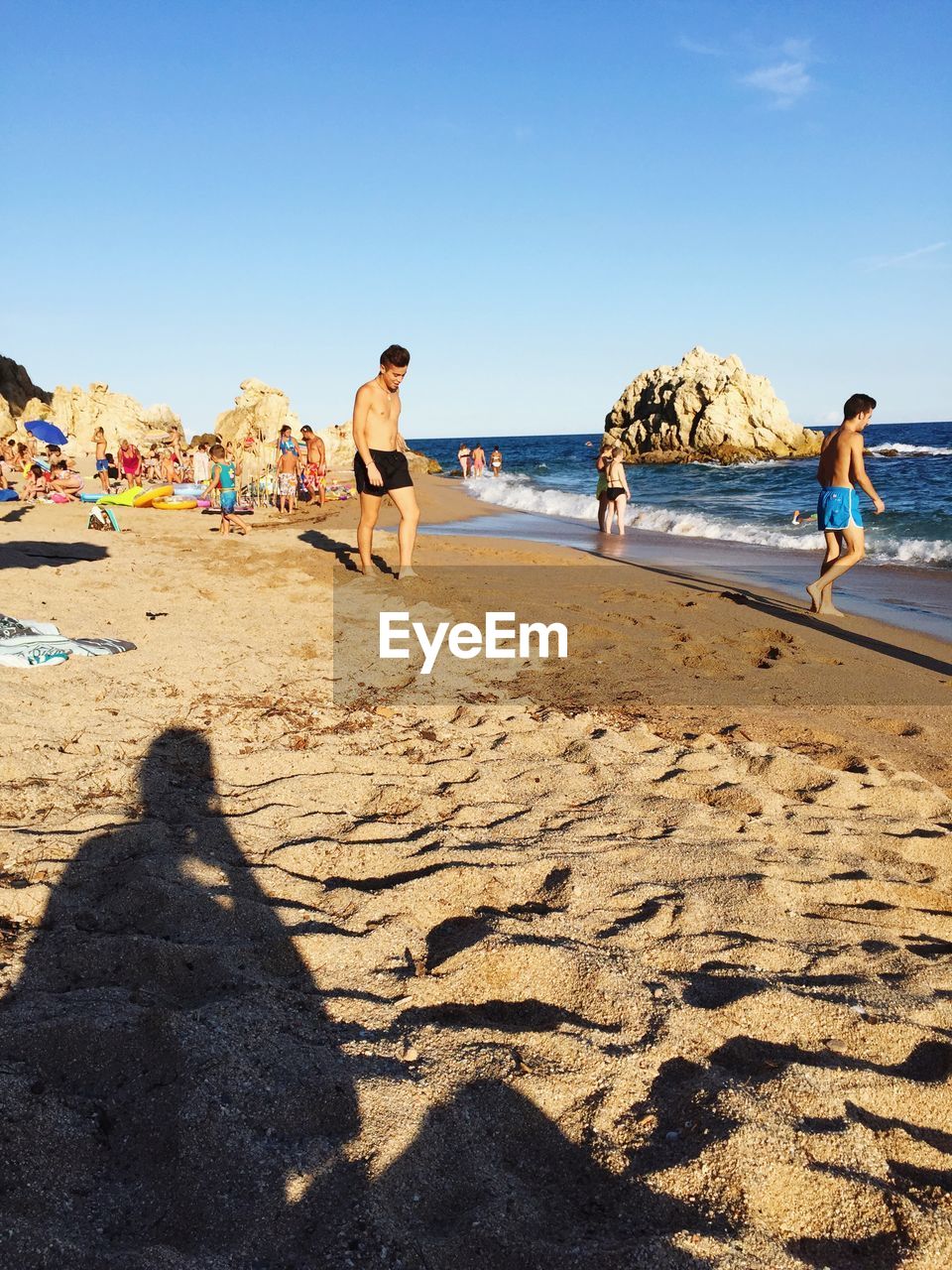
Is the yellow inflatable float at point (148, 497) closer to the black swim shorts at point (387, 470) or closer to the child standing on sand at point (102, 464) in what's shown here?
the child standing on sand at point (102, 464)

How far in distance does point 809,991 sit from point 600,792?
4.60ft

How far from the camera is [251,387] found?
113 feet

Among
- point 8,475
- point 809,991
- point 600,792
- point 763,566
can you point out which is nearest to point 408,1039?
point 809,991

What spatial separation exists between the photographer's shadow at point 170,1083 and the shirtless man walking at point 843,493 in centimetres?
584

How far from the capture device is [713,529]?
15508 mm

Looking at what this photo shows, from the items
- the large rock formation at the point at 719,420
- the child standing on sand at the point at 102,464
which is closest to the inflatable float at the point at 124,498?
the child standing on sand at the point at 102,464

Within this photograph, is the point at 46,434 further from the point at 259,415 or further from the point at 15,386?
the point at 15,386

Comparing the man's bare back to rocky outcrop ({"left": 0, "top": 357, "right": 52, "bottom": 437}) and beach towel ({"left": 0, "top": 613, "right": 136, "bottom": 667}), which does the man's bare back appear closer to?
beach towel ({"left": 0, "top": 613, "right": 136, "bottom": 667})

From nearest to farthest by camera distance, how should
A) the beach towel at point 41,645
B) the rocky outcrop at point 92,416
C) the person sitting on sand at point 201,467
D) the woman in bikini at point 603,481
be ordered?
1. the beach towel at point 41,645
2. the woman in bikini at point 603,481
3. the person sitting on sand at point 201,467
4. the rocky outcrop at point 92,416

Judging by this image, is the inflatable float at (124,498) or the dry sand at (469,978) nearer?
the dry sand at (469,978)

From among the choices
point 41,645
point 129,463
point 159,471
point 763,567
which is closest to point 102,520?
point 41,645

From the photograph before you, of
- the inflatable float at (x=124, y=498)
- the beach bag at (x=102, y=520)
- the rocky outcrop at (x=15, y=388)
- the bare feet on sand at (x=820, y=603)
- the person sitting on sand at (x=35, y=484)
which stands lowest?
the bare feet on sand at (x=820, y=603)

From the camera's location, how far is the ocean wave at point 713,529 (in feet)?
37.0

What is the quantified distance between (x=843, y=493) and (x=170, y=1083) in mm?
6681
